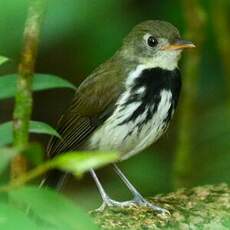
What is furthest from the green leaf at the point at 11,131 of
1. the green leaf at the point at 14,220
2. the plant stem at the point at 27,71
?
the green leaf at the point at 14,220

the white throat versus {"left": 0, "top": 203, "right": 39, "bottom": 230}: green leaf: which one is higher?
the white throat

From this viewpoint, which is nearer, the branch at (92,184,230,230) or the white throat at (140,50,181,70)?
the branch at (92,184,230,230)

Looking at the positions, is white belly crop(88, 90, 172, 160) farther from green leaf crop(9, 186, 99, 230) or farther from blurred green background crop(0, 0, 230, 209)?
green leaf crop(9, 186, 99, 230)

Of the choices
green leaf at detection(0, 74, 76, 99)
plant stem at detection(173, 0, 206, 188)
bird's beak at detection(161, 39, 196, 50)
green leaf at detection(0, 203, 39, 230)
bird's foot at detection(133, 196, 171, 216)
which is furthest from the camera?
plant stem at detection(173, 0, 206, 188)

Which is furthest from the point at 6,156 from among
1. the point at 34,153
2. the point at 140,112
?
the point at 140,112

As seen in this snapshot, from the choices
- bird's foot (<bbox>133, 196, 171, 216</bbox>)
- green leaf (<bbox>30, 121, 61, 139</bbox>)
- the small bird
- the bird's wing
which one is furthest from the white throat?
green leaf (<bbox>30, 121, 61, 139</bbox>)

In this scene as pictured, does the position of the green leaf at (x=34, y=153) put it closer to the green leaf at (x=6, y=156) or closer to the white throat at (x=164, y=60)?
the green leaf at (x=6, y=156)

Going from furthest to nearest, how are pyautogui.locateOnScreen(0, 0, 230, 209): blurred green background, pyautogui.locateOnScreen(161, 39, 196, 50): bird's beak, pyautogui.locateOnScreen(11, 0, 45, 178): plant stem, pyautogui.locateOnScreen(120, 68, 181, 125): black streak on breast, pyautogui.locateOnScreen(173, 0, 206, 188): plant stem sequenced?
pyautogui.locateOnScreen(173, 0, 206, 188): plant stem < pyautogui.locateOnScreen(0, 0, 230, 209): blurred green background < pyautogui.locateOnScreen(161, 39, 196, 50): bird's beak < pyautogui.locateOnScreen(120, 68, 181, 125): black streak on breast < pyautogui.locateOnScreen(11, 0, 45, 178): plant stem

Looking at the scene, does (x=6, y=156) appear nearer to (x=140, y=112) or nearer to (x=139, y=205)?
(x=139, y=205)
